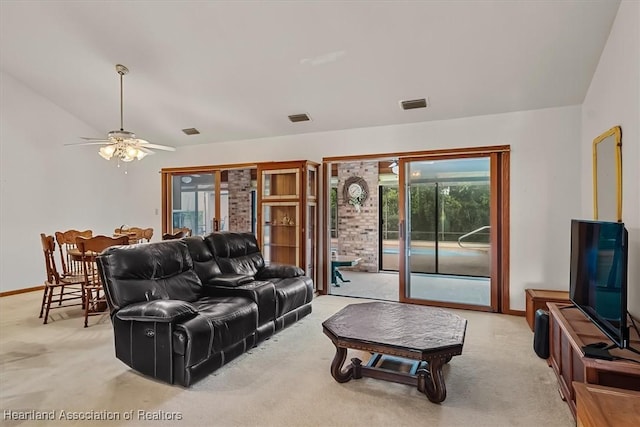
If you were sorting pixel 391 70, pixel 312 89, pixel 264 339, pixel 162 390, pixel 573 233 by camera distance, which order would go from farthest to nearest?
pixel 312 89, pixel 391 70, pixel 264 339, pixel 573 233, pixel 162 390

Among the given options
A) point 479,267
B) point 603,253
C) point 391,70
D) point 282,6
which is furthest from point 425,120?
point 603,253

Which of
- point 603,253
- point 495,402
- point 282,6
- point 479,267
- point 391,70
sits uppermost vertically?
point 282,6

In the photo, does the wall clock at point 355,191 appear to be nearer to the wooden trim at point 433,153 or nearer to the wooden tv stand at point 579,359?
the wooden trim at point 433,153

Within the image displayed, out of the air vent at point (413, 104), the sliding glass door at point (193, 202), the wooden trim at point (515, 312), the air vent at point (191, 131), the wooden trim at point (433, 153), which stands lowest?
the wooden trim at point (515, 312)

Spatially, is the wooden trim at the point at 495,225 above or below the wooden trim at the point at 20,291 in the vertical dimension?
above

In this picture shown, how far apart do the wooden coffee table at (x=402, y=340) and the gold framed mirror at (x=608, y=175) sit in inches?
60.7

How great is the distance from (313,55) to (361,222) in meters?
4.50

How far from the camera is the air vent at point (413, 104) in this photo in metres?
4.55

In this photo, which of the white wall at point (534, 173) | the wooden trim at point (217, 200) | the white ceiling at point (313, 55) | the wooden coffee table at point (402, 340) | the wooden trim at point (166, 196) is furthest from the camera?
the wooden trim at point (166, 196)

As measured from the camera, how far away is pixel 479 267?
16.2ft

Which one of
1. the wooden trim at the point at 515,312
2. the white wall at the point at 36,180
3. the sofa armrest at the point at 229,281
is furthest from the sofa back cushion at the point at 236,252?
the white wall at the point at 36,180

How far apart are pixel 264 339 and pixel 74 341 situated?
184 centimetres

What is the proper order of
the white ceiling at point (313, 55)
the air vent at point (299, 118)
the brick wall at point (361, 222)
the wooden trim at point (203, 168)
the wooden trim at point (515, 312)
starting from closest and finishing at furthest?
the white ceiling at point (313, 55) → the wooden trim at point (515, 312) → the air vent at point (299, 118) → the wooden trim at point (203, 168) → the brick wall at point (361, 222)

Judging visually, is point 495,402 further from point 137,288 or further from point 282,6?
point 282,6
